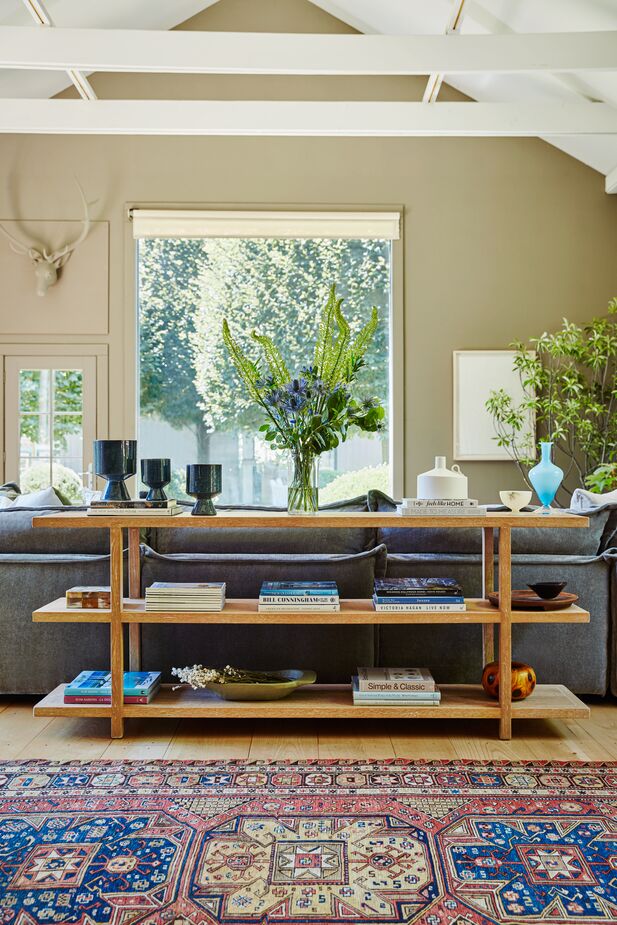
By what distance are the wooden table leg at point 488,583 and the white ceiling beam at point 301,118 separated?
361cm

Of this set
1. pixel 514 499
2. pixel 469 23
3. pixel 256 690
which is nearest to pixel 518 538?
pixel 514 499

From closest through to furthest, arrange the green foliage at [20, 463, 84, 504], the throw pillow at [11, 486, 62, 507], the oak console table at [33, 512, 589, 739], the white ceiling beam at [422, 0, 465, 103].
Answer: the oak console table at [33, 512, 589, 739], the throw pillow at [11, 486, 62, 507], the white ceiling beam at [422, 0, 465, 103], the green foliage at [20, 463, 84, 504]

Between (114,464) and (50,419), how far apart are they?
3.96 metres

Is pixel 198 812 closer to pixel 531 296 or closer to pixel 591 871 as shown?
pixel 591 871

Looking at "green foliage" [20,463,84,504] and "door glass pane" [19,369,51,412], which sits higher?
"door glass pane" [19,369,51,412]

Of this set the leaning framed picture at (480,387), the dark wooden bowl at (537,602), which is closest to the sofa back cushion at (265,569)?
the dark wooden bowl at (537,602)

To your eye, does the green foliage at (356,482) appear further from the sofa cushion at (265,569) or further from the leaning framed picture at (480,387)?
the sofa cushion at (265,569)

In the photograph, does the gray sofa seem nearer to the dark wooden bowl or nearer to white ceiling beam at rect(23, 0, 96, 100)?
the dark wooden bowl

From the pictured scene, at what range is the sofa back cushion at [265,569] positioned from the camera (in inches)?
117

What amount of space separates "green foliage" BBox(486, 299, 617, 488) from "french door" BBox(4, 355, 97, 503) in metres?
3.20

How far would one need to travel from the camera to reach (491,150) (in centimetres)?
662

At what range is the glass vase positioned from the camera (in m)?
2.78

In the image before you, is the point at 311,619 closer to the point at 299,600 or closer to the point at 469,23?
the point at 299,600

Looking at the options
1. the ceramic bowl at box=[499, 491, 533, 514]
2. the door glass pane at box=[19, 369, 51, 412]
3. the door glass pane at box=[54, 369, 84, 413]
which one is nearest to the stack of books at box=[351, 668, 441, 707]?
the ceramic bowl at box=[499, 491, 533, 514]
